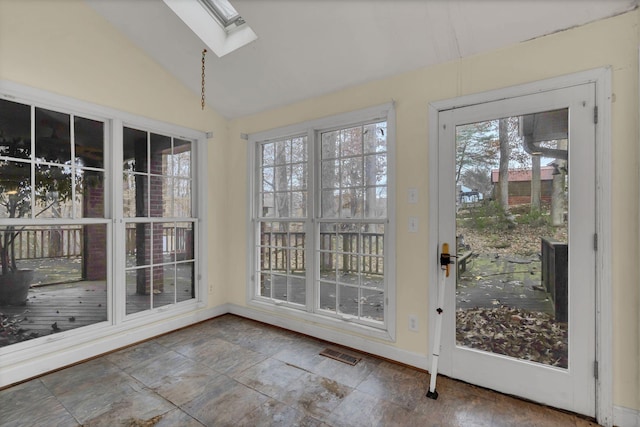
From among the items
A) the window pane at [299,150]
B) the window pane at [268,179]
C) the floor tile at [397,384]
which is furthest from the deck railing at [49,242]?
the floor tile at [397,384]

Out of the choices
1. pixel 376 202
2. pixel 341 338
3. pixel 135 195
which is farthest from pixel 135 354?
pixel 376 202

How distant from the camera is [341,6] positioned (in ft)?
6.94

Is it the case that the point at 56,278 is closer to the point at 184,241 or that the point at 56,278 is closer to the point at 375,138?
the point at 184,241

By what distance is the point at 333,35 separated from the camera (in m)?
2.35

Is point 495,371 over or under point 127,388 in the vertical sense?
over

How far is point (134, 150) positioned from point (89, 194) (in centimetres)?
59

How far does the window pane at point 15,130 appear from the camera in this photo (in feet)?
7.35

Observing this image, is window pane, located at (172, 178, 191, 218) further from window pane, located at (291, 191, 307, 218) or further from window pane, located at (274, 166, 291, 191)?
window pane, located at (291, 191, 307, 218)

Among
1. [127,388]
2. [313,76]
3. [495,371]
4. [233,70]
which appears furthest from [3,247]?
[495,371]

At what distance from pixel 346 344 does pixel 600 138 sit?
8.03 feet

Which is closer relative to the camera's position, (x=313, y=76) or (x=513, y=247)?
(x=513, y=247)

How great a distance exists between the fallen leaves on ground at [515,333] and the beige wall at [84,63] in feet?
9.98

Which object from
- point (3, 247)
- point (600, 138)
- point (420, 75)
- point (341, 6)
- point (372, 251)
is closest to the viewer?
point (600, 138)

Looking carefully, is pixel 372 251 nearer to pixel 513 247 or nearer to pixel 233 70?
pixel 513 247
